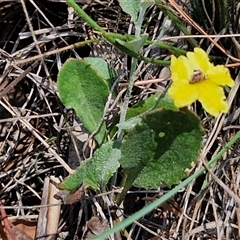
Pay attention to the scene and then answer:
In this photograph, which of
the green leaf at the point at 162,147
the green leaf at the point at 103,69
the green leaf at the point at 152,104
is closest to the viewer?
the green leaf at the point at 162,147

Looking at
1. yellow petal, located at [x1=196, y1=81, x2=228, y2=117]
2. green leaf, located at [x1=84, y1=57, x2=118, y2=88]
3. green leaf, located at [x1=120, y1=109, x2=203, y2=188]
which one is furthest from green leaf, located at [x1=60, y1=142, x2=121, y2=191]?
yellow petal, located at [x1=196, y1=81, x2=228, y2=117]

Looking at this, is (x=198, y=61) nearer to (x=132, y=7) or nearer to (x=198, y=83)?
(x=198, y=83)

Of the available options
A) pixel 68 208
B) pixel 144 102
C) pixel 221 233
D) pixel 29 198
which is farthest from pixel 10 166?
pixel 221 233


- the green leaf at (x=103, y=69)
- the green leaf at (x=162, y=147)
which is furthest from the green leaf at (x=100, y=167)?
the green leaf at (x=103, y=69)

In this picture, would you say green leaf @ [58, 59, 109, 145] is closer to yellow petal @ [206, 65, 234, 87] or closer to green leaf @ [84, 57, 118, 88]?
green leaf @ [84, 57, 118, 88]

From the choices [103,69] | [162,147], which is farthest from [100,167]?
[103,69]

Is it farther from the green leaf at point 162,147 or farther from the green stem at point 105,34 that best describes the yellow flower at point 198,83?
the green stem at point 105,34
